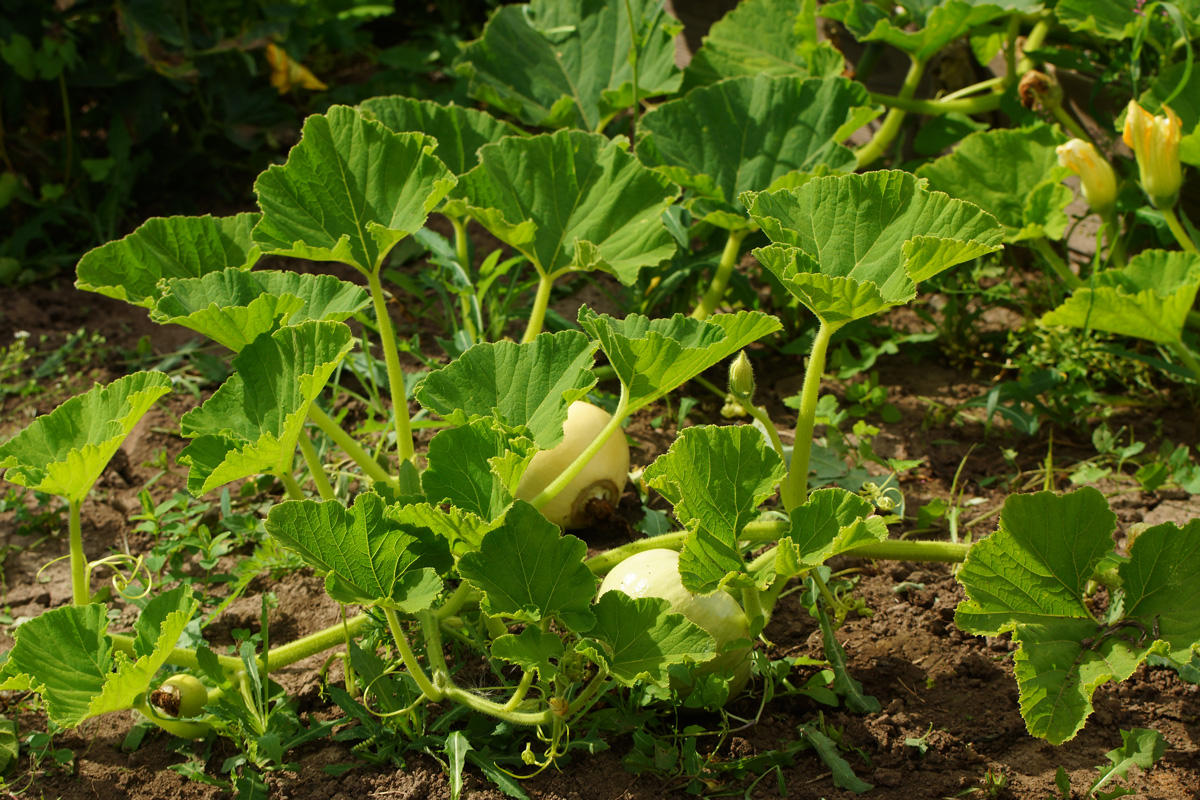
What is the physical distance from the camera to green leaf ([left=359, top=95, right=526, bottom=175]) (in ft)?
7.62

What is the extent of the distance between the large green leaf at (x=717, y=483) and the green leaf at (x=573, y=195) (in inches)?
26.7

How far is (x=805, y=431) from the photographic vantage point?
5.64ft

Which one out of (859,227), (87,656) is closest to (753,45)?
(859,227)

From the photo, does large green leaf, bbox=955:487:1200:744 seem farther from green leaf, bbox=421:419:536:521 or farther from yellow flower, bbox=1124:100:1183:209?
yellow flower, bbox=1124:100:1183:209

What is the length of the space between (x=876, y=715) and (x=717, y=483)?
1.70 feet

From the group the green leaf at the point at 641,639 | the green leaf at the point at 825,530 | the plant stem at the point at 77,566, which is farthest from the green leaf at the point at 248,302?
the green leaf at the point at 825,530

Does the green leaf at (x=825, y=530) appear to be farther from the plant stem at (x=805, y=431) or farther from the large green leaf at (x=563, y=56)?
the large green leaf at (x=563, y=56)

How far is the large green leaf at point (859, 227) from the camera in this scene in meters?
1.62

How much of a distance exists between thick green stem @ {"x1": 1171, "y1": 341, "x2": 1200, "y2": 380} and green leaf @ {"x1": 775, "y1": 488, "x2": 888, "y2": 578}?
1.15m

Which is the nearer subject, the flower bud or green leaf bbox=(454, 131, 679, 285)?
the flower bud

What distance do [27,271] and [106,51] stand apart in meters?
0.80

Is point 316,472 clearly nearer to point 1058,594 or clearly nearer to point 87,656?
point 87,656

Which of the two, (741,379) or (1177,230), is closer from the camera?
(741,379)

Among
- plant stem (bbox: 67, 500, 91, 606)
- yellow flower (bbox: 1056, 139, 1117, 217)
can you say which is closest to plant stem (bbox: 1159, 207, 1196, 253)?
yellow flower (bbox: 1056, 139, 1117, 217)
